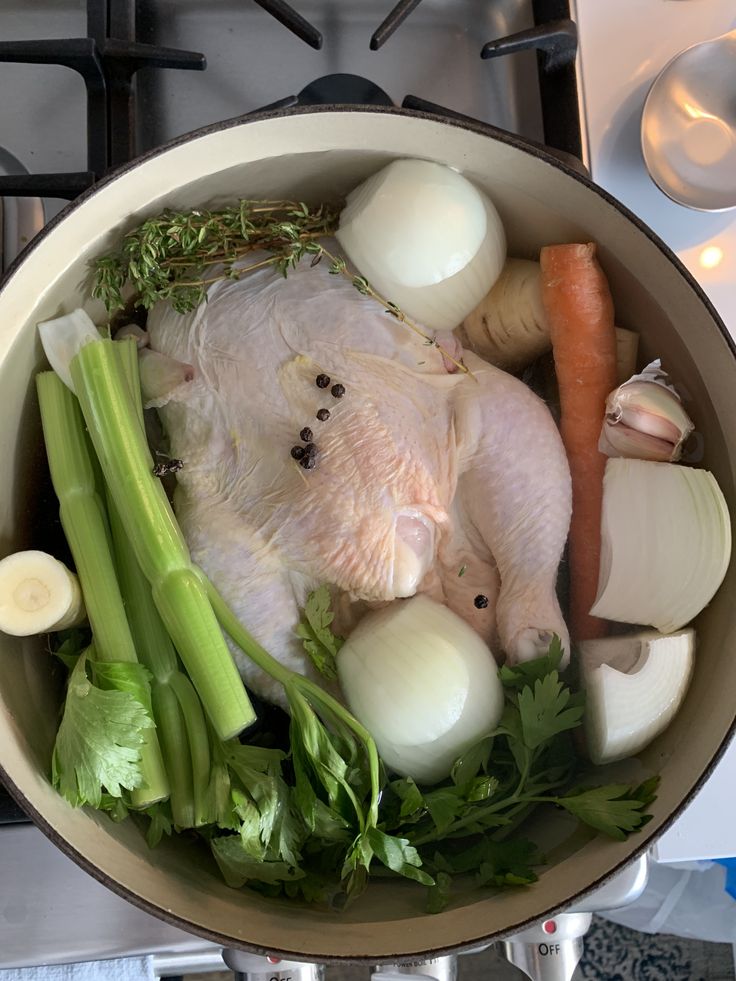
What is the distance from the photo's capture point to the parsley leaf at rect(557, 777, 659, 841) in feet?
2.83

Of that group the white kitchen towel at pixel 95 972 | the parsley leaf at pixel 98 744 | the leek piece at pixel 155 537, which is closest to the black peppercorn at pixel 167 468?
the leek piece at pixel 155 537

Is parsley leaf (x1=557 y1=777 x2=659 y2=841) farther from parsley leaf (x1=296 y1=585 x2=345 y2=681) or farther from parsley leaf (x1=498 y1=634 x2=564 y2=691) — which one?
parsley leaf (x1=296 y1=585 x2=345 y2=681)

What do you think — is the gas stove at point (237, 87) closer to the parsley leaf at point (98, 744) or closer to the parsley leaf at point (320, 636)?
the parsley leaf at point (98, 744)

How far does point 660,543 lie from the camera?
96cm

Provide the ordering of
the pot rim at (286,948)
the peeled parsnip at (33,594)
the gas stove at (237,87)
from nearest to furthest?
the pot rim at (286,948)
the peeled parsnip at (33,594)
the gas stove at (237,87)

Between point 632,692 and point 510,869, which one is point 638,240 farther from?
point 510,869

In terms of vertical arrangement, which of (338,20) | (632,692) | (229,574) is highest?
(338,20)

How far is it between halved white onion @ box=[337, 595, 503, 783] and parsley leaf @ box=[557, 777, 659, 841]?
0.13 m

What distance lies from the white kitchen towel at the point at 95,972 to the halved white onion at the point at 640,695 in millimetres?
652

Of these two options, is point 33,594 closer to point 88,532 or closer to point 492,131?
point 88,532

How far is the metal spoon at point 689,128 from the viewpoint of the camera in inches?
42.1

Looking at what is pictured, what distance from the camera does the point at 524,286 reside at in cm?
108

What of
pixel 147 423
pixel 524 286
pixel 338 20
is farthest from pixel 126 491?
pixel 338 20

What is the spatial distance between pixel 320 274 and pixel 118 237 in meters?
0.25
